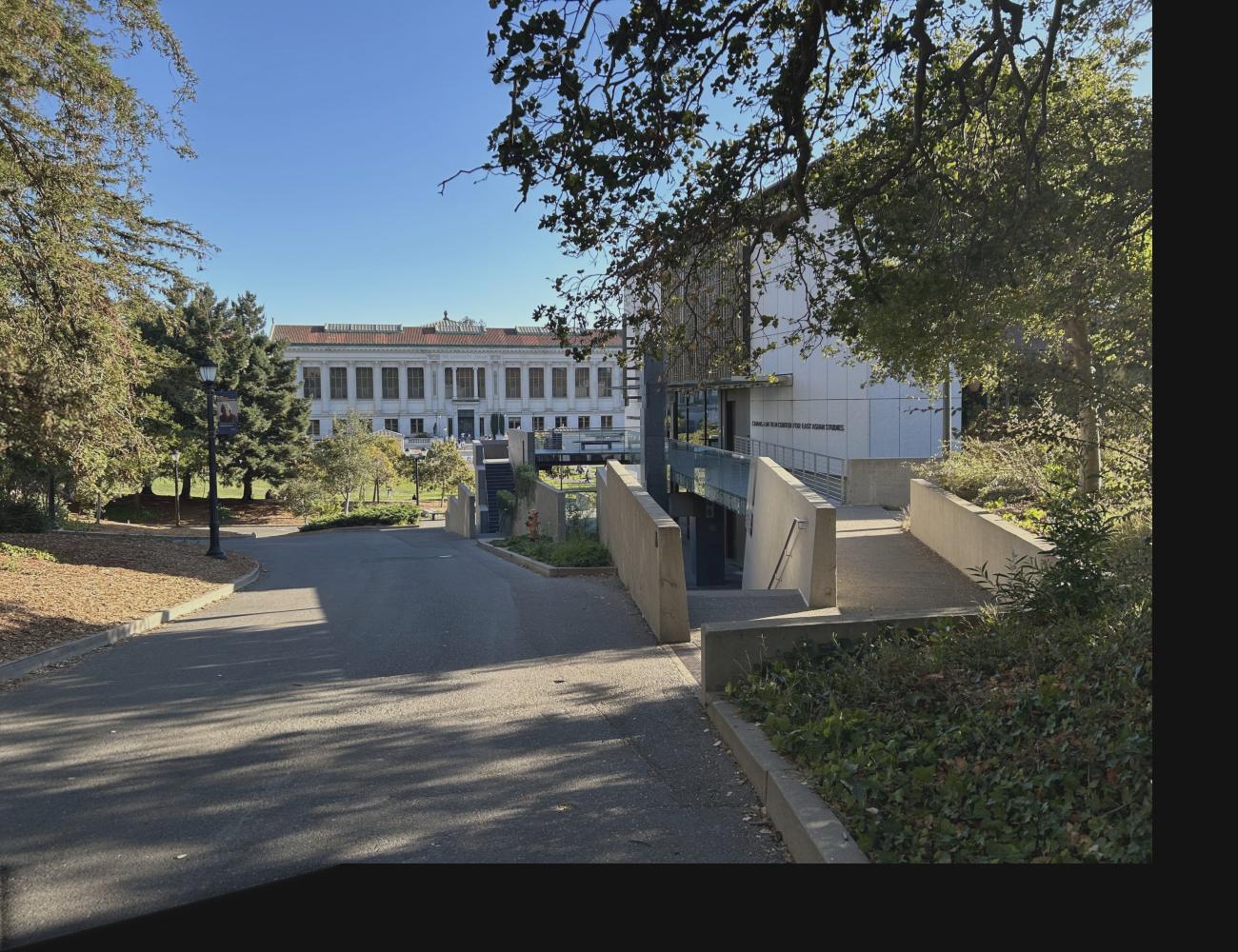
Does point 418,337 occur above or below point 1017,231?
above

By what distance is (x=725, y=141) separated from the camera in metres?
7.43

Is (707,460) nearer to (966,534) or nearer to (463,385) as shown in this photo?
(966,534)

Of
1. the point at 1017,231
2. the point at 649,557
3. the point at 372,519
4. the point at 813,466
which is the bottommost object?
the point at 372,519

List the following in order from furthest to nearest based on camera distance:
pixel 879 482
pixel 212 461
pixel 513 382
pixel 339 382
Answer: pixel 513 382
pixel 339 382
pixel 879 482
pixel 212 461

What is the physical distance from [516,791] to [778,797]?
1.44 meters

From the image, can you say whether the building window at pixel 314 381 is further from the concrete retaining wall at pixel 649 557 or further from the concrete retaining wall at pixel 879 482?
the concrete retaining wall at pixel 649 557

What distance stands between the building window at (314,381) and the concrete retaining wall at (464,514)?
39.4 metres

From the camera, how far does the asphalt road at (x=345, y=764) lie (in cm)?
429

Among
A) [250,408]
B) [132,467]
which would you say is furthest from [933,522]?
[250,408]

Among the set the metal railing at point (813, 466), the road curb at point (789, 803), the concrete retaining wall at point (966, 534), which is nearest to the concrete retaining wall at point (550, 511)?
the metal railing at point (813, 466)

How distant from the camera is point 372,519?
45250mm

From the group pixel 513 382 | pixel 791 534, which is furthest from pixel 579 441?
pixel 513 382

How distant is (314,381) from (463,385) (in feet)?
39.4

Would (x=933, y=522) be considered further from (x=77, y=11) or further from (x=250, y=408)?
(x=250, y=408)
